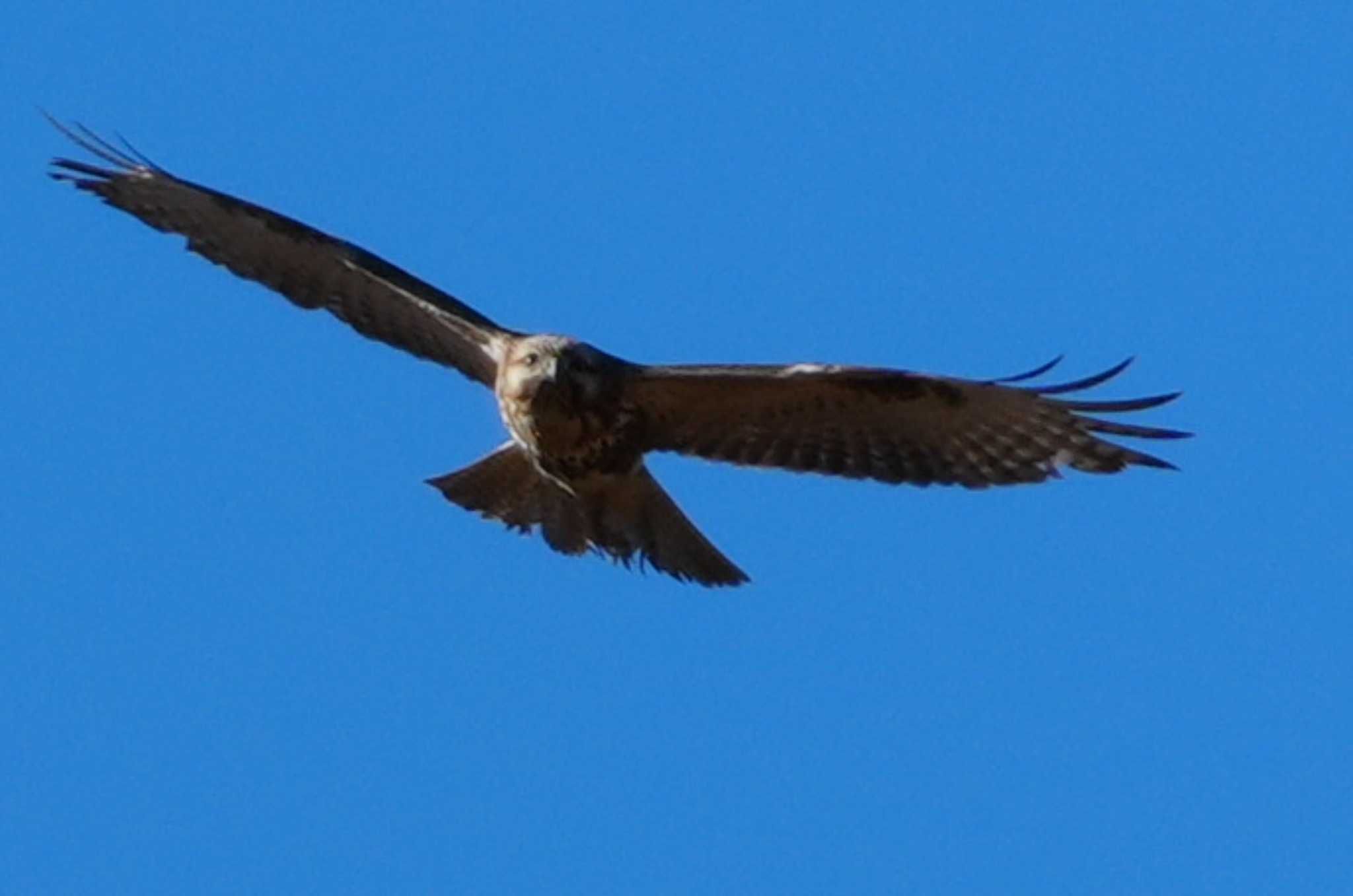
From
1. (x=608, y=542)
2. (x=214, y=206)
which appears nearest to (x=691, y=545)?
(x=608, y=542)

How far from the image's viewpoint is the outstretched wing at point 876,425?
1212cm

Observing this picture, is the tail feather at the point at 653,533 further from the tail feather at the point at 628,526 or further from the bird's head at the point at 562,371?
the bird's head at the point at 562,371

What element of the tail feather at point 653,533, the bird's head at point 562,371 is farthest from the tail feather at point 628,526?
the bird's head at point 562,371

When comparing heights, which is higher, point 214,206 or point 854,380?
point 214,206

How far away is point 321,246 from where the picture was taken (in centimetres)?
1297

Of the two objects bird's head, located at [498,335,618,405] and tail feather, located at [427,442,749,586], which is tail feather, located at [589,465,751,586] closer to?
tail feather, located at [427,442,749,586]

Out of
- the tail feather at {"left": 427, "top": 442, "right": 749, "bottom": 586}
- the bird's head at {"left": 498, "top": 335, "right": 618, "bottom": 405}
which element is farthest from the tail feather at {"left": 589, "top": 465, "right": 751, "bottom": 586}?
the bird's head at {"left": 498, "top": 335, "right": 618, "bottom": 405}

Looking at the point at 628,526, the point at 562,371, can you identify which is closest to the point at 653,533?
the point at 628,526

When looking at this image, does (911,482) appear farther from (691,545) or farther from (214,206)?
(214,206)

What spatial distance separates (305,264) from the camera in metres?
13.2

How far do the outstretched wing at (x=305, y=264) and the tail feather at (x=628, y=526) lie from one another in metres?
0.58

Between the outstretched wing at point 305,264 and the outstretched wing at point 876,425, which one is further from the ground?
the outstretched wing at point 305,264

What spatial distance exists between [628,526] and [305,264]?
5.37 ft

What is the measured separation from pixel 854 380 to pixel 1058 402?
2.27 feet
